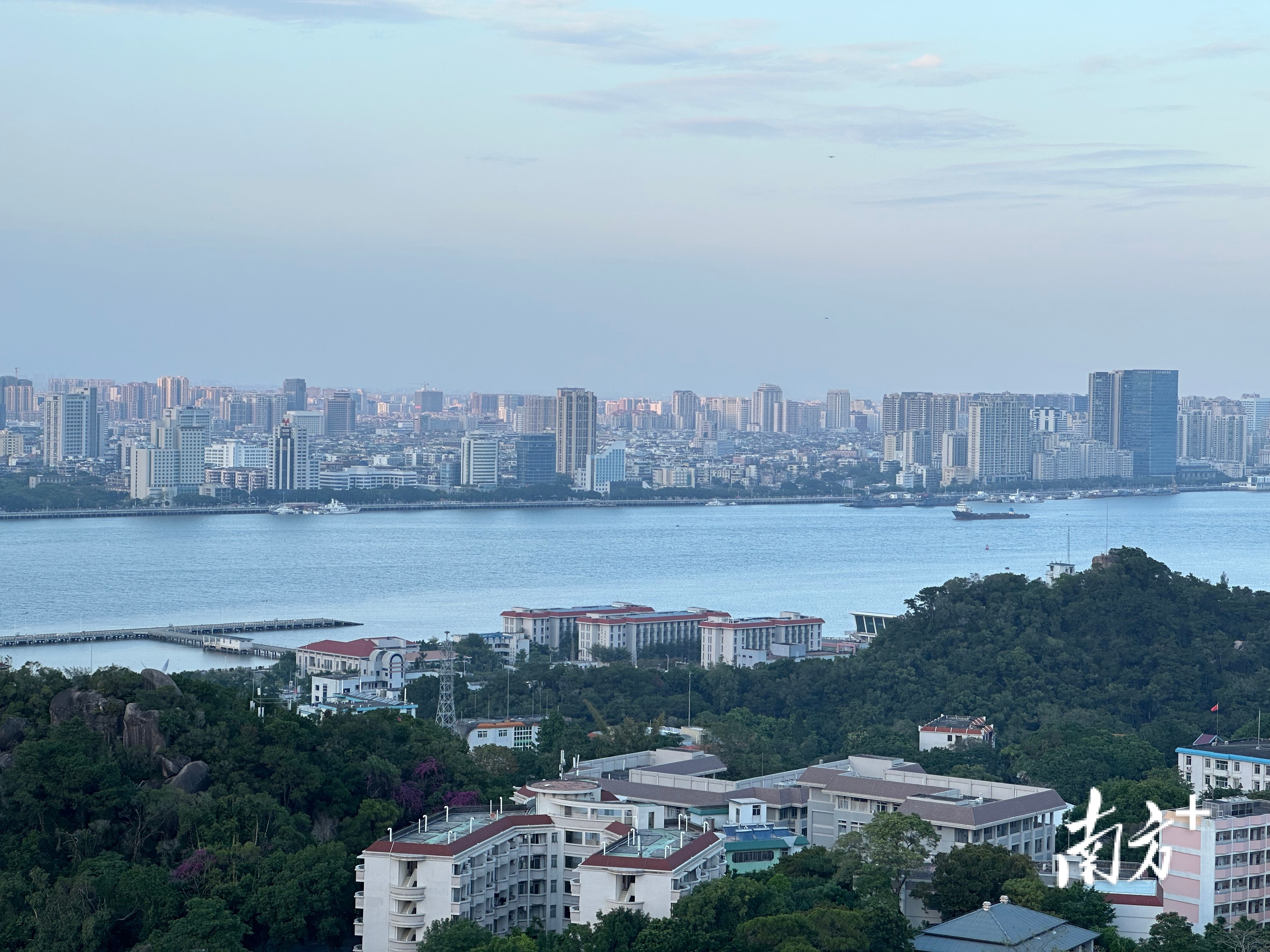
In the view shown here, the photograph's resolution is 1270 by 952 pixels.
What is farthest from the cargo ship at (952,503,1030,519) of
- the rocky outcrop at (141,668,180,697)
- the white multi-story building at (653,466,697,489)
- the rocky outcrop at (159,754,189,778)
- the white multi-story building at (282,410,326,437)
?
the rocky outcrop at (159,754,189,778)

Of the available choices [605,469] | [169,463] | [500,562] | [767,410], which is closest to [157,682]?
[500,562]

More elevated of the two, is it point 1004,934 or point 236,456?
point 236,456

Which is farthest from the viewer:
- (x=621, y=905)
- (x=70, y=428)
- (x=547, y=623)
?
(x=70, y=428)

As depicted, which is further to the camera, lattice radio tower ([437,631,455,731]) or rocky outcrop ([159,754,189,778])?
lattice radio tower ([437,631,455,731])

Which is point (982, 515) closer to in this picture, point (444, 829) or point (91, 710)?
point (91, 710)

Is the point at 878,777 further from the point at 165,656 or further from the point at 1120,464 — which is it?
the point at 1120,464

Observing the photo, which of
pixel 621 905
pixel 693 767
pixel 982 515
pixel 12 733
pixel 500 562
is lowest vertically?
pixel 500 562

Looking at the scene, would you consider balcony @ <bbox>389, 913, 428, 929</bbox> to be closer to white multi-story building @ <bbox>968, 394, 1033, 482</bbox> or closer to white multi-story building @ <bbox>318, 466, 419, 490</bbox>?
white multi-story building @ <bbox>318, 466, 419, 490</bbox>
